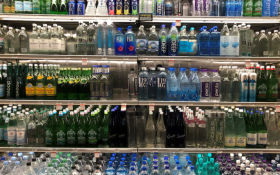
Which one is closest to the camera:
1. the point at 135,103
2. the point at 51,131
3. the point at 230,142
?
the point at 135,103

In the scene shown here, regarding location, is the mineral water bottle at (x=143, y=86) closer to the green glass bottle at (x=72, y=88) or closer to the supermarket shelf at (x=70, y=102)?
the supermarket shelf at (x=70, y=102)

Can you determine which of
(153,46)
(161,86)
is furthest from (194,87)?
(153,46)

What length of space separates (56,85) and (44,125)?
0.57m

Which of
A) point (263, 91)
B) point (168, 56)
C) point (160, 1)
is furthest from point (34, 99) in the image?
point (263, 91)

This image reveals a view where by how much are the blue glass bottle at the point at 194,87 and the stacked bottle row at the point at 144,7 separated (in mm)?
802

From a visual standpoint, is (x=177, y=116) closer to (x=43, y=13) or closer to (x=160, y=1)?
(x=160, y=1)

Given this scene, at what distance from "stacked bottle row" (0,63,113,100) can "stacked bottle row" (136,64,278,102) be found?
521 mm

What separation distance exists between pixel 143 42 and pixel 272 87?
1768 mm

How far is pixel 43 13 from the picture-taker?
276 centimetres

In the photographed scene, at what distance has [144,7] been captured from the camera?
2697 millimetres

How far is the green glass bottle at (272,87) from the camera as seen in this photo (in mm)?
2680

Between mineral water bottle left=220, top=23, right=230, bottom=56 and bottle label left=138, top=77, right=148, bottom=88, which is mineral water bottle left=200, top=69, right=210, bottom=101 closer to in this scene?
mineral water bottle left=220, top=23, right=230, bottom=56

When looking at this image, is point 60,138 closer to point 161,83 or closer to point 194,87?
point 161,83

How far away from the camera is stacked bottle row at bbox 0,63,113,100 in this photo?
2.72 meters
